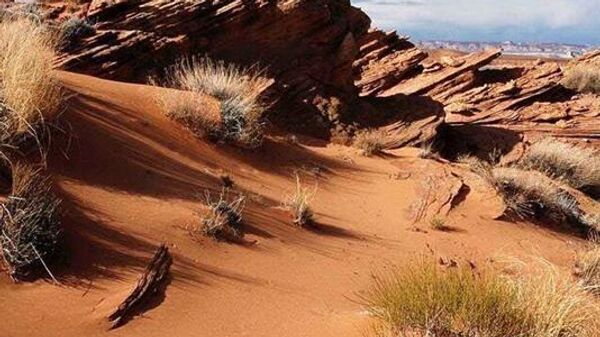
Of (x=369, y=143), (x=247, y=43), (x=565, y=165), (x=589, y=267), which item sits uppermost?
(x=247, y=43)

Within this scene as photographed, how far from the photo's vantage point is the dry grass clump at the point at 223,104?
11.1m

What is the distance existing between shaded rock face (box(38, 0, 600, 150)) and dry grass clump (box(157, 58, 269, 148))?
755 millimetres

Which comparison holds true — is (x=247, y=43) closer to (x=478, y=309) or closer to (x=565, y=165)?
(x=565, y=165)

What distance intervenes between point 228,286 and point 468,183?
23.5 ft

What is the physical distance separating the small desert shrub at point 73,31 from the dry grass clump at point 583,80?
18.2 m

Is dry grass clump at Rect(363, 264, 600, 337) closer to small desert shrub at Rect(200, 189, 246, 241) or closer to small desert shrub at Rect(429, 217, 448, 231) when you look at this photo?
small desert shrub at Rect(200, 189, 246, 241)

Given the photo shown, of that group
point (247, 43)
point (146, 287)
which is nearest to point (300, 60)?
point (247, 43)

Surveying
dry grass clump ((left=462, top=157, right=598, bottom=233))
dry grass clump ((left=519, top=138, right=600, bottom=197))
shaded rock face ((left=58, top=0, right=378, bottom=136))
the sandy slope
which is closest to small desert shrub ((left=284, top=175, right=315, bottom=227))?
the sandy slope

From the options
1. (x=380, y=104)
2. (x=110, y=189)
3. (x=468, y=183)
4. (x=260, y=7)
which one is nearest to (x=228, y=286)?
(x=110, y=189)

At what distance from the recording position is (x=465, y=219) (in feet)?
35.0

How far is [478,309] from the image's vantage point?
4371 millimetres

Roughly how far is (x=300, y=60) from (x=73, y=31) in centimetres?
549

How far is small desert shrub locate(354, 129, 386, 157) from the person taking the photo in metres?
14.2

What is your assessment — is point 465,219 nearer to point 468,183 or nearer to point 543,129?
point 468,183
